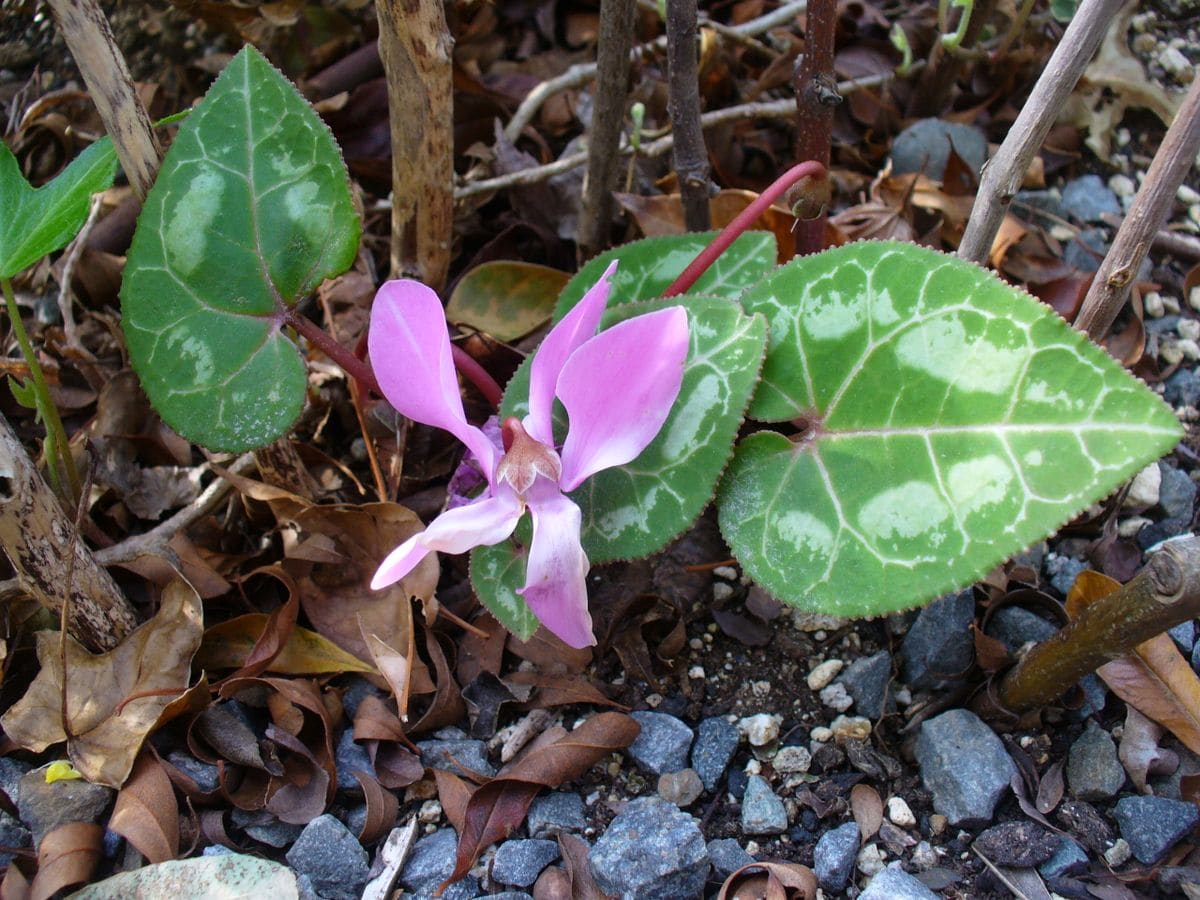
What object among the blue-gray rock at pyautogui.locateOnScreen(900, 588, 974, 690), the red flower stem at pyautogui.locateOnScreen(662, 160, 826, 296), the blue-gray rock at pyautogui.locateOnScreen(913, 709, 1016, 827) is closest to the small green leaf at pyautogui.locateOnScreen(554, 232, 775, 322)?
the red flower stem at pyautogui.locateOnScreen(662, 160, 826, 296)

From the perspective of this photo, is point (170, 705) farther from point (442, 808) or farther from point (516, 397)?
point (516, 397)

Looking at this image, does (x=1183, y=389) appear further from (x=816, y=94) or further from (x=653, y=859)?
(x=653, y=859)

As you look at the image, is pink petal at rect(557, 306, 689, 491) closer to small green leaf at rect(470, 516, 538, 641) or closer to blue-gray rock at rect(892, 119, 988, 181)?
small green leaf at rect(470, 516, 538, 641)

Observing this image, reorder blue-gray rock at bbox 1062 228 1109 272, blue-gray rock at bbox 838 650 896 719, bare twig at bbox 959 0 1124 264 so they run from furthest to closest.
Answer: blue-gray rock at bbox 1062 228 1109 272, blue-gray rock at bbox 838 650 896 719, bare twig at bbox 959 0 1124 264

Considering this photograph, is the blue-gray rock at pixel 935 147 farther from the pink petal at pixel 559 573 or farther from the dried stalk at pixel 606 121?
the pink petal at pixel 559 573

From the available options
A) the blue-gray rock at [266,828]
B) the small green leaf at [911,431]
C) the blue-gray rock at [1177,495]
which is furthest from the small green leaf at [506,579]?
the blue-gray rock at [1177,495]

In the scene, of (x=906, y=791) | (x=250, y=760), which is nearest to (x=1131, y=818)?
(x=906, y=791)

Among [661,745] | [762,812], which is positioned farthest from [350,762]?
[762,812]
